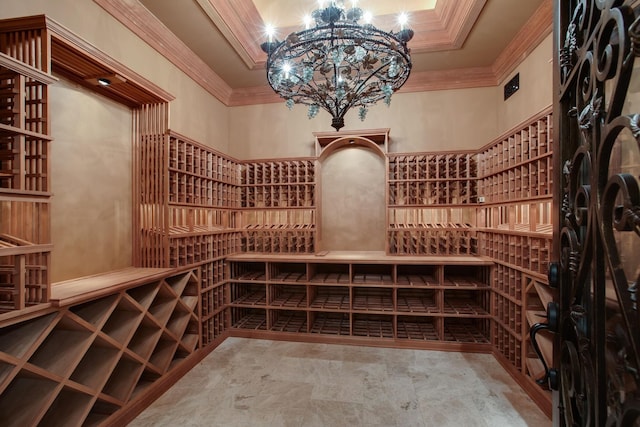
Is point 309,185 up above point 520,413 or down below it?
above

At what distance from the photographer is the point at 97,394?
1864 mm

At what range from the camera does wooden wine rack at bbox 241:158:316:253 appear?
12.6 feet

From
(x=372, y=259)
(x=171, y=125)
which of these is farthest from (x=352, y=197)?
(x=171, y=125)

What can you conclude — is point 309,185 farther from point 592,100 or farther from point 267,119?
point 592,100

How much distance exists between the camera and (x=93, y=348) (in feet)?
6.89

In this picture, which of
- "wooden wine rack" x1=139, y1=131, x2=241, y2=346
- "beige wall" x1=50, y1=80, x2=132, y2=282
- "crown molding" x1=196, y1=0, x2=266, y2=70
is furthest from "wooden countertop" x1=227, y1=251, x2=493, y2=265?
"crown molding" x1=196, y1=0, x2=266, y2=70

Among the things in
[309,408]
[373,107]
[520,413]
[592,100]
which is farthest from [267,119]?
[520,413]

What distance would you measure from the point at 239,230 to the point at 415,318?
263 centimetres

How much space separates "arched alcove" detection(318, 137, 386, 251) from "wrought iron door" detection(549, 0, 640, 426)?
3.09m

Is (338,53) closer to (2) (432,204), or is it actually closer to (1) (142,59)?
(1) (142,59)

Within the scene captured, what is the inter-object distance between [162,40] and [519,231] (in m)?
3.91

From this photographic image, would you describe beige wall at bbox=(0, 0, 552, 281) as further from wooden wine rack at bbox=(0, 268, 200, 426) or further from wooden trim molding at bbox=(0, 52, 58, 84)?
wooden trim molding at bbox=(0, 52, 58, 84)


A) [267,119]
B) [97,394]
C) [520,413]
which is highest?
[267,119]

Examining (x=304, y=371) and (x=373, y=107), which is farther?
(x=373, y=107)
